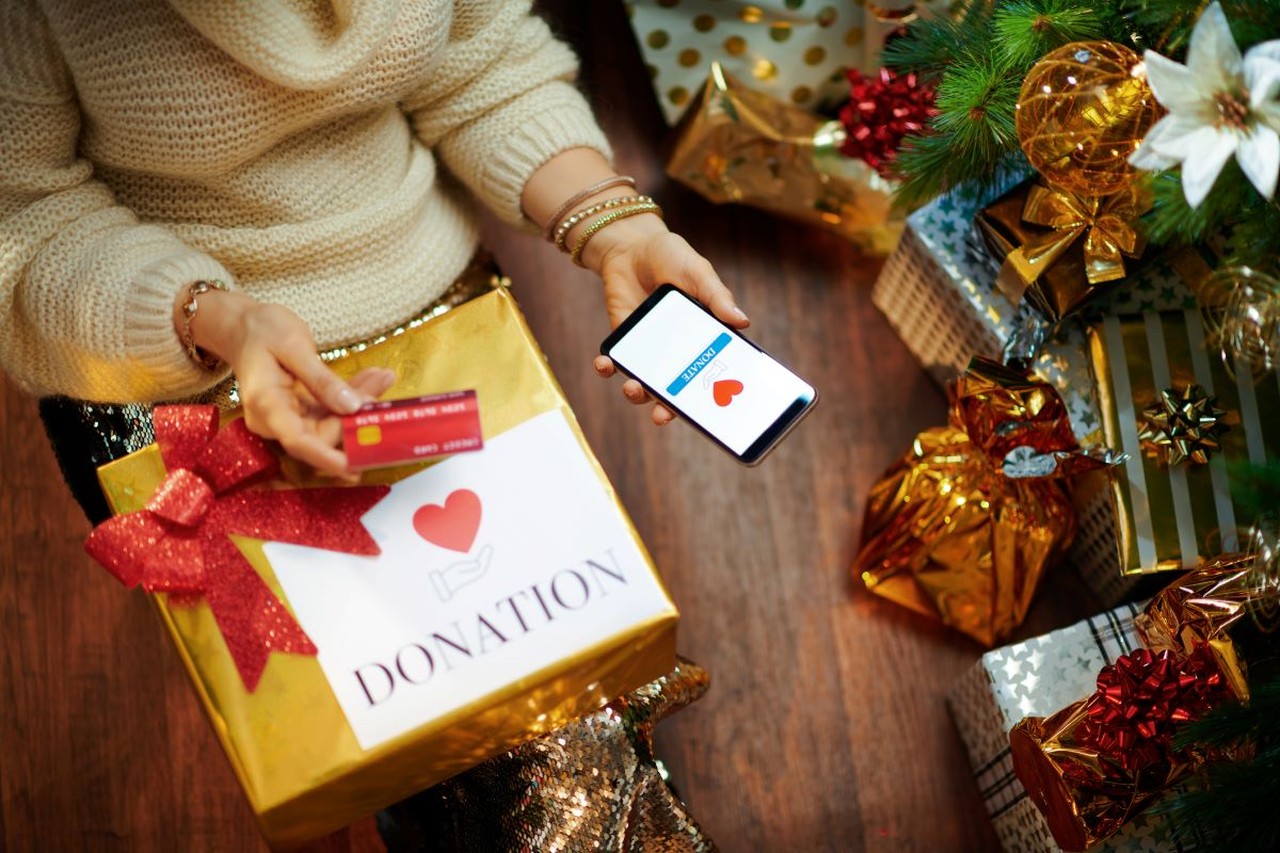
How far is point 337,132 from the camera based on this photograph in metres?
0.72

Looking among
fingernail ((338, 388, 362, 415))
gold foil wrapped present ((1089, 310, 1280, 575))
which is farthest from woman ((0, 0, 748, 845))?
gold foil wrapped present ((1089, 310, 1280, 575))

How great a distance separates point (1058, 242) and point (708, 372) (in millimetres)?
332

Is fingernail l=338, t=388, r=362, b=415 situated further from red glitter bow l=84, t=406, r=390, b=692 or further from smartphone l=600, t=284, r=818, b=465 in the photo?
smartphone l=600, t=284, r=818, b=465

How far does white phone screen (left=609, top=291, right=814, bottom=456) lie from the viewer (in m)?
0.70

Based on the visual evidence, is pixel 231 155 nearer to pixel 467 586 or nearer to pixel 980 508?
pixel 467 586

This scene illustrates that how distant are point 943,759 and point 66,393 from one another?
89 cm

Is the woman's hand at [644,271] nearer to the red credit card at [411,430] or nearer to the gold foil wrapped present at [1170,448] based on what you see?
the red credit card at [411,430]

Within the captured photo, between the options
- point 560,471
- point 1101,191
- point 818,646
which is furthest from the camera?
point 818,646

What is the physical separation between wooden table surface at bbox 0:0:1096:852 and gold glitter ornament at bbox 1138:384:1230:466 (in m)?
0.28

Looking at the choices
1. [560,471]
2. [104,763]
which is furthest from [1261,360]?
[104,763]

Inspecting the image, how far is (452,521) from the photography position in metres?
0.59

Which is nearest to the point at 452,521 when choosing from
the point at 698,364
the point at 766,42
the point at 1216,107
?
the point at 698,364

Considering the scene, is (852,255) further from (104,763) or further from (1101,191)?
(104,763)

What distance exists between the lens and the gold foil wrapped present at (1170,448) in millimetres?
824
